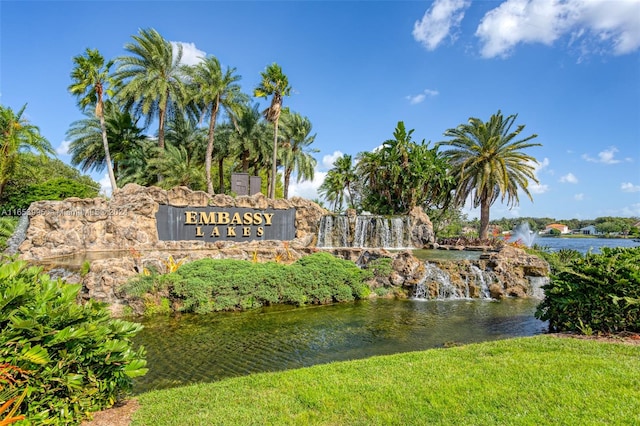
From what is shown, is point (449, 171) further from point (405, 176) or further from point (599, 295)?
point (599, 295)

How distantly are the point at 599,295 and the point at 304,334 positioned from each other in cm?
629

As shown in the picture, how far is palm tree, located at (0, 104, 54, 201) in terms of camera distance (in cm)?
2284

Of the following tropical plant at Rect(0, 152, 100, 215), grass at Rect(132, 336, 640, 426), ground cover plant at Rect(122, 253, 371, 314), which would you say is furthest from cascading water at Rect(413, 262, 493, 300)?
tropical plant at Rect(0, 152, 100, 215)

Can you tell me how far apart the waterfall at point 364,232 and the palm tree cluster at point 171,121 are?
710cm

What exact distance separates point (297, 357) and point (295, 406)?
313 cm

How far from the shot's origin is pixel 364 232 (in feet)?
77.9

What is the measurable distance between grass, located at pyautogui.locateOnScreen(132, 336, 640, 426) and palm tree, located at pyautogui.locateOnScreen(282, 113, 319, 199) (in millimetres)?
30791

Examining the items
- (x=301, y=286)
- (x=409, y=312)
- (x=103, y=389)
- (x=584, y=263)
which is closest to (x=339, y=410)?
(x=103, y=389)

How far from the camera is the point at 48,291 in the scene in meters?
3.78

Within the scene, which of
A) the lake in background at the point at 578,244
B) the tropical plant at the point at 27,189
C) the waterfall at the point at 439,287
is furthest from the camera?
the lake in background at the point at 578,244

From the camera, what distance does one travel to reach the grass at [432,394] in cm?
384

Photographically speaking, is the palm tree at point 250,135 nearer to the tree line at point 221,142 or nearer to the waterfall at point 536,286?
the tree line at point 221,142

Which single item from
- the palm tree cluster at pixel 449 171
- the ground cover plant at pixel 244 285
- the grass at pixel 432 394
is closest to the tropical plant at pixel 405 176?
the palm tree cluster at pixel 449 171

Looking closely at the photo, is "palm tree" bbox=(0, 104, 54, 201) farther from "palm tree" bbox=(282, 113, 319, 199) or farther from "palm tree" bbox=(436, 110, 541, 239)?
"palm tree" bbox=(436, 110, 541, 239)
